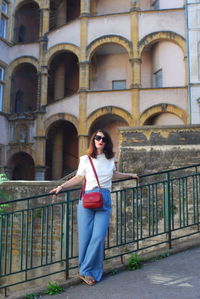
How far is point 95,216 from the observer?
15.3 feet

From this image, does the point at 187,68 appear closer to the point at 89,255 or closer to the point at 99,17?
the point at 99,17

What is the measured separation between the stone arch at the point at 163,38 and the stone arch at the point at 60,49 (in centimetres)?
390

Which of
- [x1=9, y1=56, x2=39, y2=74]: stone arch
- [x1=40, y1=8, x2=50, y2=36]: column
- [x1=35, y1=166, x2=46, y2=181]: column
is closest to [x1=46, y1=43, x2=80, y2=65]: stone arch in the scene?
[x1=9, y1=56, x2=39, y2=74]: stone arch

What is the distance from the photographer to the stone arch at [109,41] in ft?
65.5

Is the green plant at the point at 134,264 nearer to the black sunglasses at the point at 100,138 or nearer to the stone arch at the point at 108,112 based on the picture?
the black sunglasses at the point at 100,138

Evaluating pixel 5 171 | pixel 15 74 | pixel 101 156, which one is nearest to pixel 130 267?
pixel 101 156

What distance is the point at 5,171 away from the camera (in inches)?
877

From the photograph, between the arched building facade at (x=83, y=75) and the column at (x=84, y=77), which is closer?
the arched building facade at (x=83, y=75)

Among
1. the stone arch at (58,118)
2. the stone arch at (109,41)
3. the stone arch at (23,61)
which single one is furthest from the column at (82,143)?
the stone arch at (23,61)

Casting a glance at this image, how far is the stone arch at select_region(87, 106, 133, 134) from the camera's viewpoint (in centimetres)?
1939

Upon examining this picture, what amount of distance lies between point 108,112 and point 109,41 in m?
4.32

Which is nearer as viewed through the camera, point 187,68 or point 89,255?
point 89,255

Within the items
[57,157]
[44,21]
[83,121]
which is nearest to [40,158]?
[57,157]

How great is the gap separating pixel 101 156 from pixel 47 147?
62.6 feet
